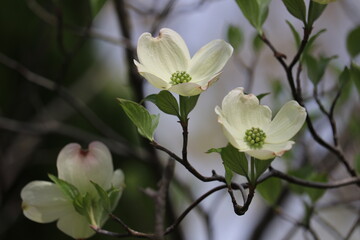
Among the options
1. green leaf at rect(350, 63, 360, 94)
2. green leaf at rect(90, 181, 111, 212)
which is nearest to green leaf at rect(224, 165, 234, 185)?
green leaf at rect(90, 181, 111, 212)

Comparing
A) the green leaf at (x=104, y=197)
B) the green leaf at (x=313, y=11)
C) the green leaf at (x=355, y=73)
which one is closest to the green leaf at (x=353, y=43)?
the green leaf at (x=355, y=73)

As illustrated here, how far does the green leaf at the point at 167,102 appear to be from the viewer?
1.80 ft

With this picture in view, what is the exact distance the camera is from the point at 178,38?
0.61 meters

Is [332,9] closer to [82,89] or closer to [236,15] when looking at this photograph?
[236,15]

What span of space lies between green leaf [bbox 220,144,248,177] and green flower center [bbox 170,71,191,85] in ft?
0.33

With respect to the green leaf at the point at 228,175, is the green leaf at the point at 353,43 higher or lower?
higher

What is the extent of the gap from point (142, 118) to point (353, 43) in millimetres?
432

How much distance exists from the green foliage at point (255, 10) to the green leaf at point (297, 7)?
0.23ft

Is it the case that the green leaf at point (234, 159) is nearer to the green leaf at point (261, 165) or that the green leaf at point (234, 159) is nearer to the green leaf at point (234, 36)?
the green leaf at point (261, 165)

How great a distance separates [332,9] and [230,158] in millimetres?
2567

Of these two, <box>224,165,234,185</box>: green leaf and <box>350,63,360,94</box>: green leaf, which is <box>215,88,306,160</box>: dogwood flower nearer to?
<box>224,165,234,185</box>: green leaf

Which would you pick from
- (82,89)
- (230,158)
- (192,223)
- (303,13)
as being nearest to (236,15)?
(82,89)

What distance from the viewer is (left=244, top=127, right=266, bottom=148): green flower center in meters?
0.54

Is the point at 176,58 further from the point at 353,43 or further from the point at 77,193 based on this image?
the point at 353,43
